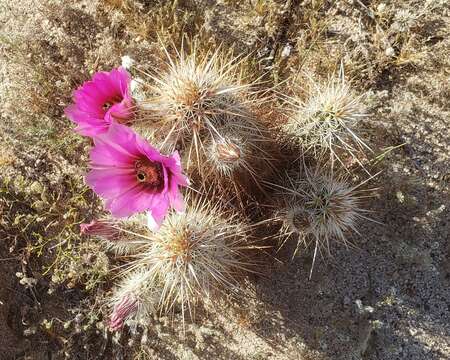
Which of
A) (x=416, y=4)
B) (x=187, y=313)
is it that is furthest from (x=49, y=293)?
(x=416, y=4)

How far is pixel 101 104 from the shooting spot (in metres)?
2.05

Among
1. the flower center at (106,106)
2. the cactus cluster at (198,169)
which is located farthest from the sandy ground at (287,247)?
the flower center at (106,106)

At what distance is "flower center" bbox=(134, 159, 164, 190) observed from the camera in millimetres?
1933

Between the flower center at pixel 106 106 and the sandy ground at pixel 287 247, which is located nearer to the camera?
the flower center at pixel 106 106

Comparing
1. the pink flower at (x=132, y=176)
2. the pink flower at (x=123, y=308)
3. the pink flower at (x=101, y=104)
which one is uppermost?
the pink flower at (x=101, y=104)

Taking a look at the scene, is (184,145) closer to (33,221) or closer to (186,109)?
(186,109)

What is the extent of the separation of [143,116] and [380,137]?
1.44m

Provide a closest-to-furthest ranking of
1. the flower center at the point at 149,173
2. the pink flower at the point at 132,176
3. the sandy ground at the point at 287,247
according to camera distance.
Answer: the pink flower at the point at 132,176 < the flower center at the point at 149,173 < the sandy ground at the point at 287,247

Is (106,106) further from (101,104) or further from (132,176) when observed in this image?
(132,176)

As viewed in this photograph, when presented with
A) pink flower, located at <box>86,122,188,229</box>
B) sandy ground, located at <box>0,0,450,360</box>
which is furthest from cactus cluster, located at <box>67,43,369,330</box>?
sandy ground, located at <box>0,0,450,360</box>

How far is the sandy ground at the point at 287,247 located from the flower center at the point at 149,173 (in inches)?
39.0

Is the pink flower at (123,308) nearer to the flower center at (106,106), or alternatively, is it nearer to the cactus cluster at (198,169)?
the cactus cluster at (198,169)

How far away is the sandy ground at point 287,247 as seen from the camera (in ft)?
8.82

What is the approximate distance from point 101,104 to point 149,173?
365mm
